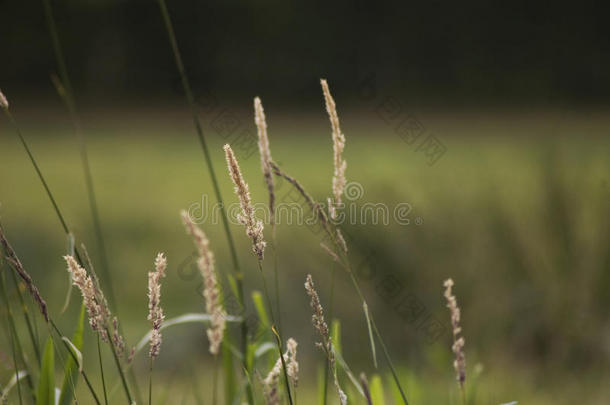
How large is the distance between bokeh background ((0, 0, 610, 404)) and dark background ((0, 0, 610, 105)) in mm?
20

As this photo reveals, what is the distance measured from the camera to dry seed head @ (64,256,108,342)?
1.06ft

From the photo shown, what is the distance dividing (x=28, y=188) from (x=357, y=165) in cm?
191

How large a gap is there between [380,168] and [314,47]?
2936mm

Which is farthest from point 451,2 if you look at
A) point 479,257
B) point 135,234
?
point 479,257

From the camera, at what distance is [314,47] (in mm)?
6906

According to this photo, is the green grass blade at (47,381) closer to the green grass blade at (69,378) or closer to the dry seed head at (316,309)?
the green grass blade at (69,378)

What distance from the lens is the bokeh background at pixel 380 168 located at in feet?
3.92

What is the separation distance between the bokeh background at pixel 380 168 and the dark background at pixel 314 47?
0.02 meters

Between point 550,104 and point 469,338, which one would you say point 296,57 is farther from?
point 469,338

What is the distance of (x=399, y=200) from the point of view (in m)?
1.33

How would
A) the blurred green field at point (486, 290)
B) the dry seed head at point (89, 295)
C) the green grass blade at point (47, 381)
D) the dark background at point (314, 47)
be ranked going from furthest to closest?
the dark background at point (314, 47) → the blurred green field at point (486, 290) → the green grass blade at point (47, 381) → the dry seed head at point (89, 295)

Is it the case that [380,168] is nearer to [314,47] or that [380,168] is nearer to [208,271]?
[314,47]

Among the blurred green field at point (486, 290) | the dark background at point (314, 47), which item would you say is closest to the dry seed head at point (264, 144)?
the blurred green field at point (486, 290)

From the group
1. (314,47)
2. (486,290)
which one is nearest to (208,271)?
(486,290)
